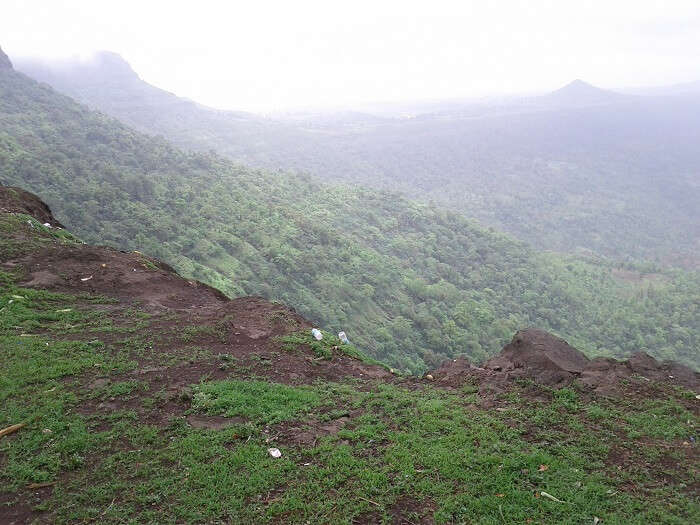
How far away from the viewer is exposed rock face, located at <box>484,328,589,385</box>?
30.9 ft

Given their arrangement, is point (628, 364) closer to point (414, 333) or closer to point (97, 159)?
point (414, 333)

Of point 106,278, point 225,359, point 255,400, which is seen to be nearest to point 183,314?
point 225,359

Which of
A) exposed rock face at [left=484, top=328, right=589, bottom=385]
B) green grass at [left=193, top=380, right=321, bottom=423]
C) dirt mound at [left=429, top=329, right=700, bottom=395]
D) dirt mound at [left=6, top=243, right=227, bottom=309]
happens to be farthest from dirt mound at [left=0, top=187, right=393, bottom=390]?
exposed rock face at [left=484, top=328, right=589, bottom=385]

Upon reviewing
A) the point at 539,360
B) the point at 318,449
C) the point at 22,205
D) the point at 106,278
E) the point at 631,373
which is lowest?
the point at 318,449

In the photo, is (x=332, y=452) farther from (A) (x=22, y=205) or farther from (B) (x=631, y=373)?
(A) (x=22, y=205)

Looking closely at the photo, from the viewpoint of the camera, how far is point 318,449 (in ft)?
24.1

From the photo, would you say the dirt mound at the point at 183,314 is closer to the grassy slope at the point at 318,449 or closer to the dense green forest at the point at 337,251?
the grassy slope at the point at 318,449

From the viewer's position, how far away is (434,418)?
836 cm

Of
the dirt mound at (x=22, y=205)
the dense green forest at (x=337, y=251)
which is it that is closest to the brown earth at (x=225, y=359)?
the dirt mound at (x=22, y=205)

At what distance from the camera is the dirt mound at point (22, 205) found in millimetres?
17016

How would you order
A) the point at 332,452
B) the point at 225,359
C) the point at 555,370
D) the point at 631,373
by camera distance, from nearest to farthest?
the point at 332,452, the point at 555,370, the point at 631,373, the point at 225,359

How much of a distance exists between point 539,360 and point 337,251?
4525cm

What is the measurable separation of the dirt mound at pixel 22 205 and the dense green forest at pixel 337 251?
14.8 m

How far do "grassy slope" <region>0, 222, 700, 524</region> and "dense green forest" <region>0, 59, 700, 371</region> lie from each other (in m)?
25.8
